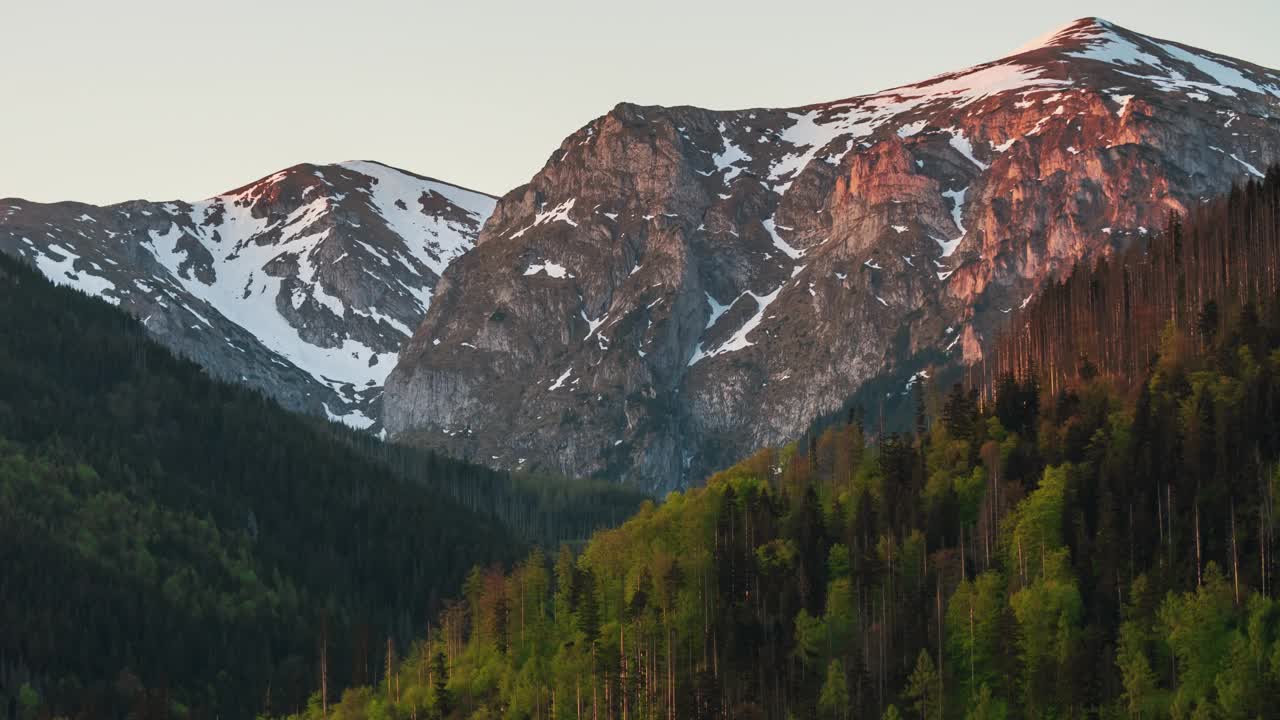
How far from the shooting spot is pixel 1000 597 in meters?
167

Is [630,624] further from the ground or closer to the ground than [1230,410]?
closer to the ground

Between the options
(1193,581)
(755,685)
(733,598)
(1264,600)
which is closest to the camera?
(1264,600)

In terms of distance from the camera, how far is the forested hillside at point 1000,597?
486ft

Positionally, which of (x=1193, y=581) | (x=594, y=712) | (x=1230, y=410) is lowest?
(x=594, y=712)

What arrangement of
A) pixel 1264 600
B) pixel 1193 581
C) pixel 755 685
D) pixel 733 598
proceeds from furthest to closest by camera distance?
pixel 733 598
pixel 755 685
pixel 1193 581
pixel 1264 600

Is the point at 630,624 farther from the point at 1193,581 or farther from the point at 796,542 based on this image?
the point at 1193,581

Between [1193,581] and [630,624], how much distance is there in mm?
52167

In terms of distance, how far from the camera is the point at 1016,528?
17350cm

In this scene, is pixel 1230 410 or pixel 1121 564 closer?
pixel 1121 564

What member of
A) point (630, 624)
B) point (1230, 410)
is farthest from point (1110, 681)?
point (630, 624)

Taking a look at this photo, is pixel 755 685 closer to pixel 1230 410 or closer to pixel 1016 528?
pixel 1016 528

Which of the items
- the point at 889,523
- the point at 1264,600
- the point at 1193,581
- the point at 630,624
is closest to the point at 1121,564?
the point at 1193,581

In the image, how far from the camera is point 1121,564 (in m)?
161

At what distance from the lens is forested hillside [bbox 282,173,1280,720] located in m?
148
